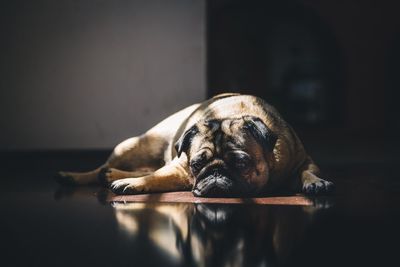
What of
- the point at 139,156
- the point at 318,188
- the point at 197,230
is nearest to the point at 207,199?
the point at 318,188

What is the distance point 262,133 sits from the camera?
10.2 feet

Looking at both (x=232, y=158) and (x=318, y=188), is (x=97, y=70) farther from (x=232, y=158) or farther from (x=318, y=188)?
(x=318, y=188)

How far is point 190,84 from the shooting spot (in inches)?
254

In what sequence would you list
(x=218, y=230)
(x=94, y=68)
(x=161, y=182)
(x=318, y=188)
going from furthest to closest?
(x=94, y=68) < (x=161, y=182) < (x=318, y=188) < (x=218, y=230)

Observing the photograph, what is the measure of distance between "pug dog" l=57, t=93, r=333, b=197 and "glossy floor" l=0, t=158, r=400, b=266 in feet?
0.49

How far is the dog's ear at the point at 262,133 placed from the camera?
3.12 metres

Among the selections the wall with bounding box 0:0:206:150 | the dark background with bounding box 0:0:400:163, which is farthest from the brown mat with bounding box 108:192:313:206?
the wall with bounding box 0:0:206:150

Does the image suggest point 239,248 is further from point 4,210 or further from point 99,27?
point 99,27

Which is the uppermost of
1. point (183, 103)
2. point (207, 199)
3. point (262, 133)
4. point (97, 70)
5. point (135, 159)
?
point (262, 133)

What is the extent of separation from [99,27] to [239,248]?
498 centimetres

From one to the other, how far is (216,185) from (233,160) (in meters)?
0.18

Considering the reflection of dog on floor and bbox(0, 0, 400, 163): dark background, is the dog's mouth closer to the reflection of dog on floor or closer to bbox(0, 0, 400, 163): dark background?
the reflection of dog on floor

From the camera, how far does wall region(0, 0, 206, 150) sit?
6215 mm

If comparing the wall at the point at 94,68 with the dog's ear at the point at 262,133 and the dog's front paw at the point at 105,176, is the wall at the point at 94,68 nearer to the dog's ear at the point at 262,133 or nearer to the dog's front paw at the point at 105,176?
the dog's front paw at the point at 105,176
